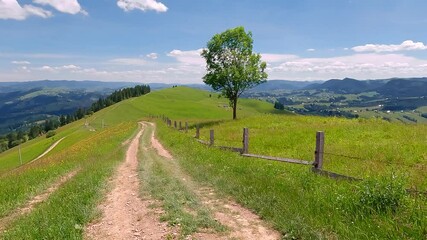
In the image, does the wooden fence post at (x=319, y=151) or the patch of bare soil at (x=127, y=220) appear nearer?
the patch of bare soil at (x=127, y=220)

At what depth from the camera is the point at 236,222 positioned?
8.80 meters

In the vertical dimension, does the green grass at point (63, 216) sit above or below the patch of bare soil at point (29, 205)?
above

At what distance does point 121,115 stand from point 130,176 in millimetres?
146798

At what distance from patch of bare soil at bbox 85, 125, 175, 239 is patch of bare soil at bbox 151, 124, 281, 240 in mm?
1332

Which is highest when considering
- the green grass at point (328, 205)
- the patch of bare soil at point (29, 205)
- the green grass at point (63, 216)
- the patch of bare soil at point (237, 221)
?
the green grass at point (328, 205)

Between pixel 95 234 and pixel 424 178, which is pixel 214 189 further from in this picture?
pixel 424 178

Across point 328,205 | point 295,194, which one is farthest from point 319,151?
point 328,205

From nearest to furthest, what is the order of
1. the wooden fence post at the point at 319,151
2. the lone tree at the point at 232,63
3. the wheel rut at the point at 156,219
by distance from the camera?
the wheel rut at the point at 156,219
the wooden fence post at the point at 319,151
the lone tree at the point at 232,63

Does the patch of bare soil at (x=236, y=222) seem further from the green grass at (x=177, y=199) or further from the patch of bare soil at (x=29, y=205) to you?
the patch of bare soil at (x=29, y=205)

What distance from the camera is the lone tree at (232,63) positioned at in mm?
51469

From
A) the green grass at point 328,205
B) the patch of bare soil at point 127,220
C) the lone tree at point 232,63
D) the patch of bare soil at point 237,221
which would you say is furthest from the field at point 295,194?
the lone tree at point 232,63

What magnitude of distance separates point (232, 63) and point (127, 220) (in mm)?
44884

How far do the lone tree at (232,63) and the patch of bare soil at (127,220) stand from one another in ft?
130

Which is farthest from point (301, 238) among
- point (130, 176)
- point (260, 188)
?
point (130, 176)
